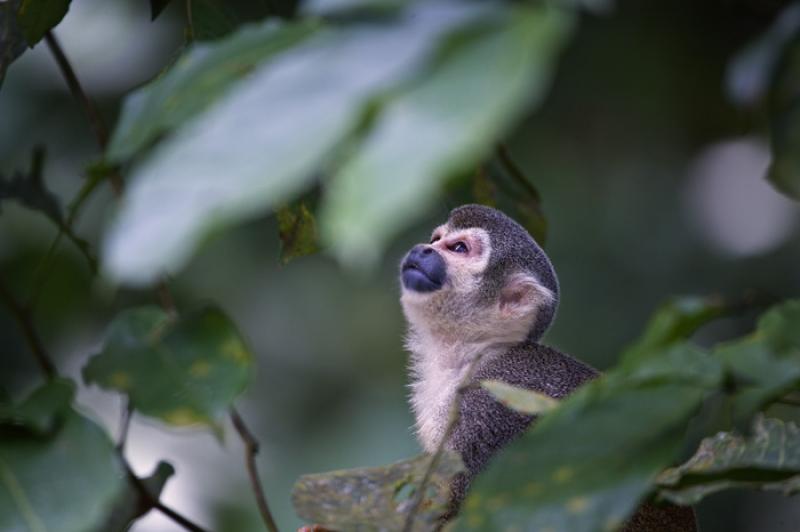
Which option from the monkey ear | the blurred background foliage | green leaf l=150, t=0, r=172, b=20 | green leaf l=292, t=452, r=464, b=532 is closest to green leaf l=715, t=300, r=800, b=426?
green leaf l=292, t=452, r=464, b=532

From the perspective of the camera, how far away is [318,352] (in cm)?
694

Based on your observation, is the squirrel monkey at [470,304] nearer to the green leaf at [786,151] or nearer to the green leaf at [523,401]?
the green leaf at [786,151]

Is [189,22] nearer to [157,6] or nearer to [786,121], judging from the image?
[157,6]

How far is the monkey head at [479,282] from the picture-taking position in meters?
3.77

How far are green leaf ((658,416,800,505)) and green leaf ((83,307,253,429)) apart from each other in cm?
68

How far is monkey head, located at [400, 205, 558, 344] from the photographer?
12.4ft

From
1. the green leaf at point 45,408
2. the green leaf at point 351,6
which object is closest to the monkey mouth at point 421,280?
the green leaf at point 45,408

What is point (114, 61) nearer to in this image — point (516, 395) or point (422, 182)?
point (516, 395)

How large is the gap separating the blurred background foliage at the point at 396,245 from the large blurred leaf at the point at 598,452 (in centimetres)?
418

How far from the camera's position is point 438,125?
3.39 feet

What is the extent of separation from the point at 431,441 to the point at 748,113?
4.55 feet

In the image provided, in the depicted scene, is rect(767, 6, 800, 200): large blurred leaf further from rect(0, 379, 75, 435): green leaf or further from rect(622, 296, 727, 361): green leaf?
rect(0, 379, 75, 435): green leaf

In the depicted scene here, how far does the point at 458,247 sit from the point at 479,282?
144 mm

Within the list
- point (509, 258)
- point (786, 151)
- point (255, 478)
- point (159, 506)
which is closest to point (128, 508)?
point (159, 506)
